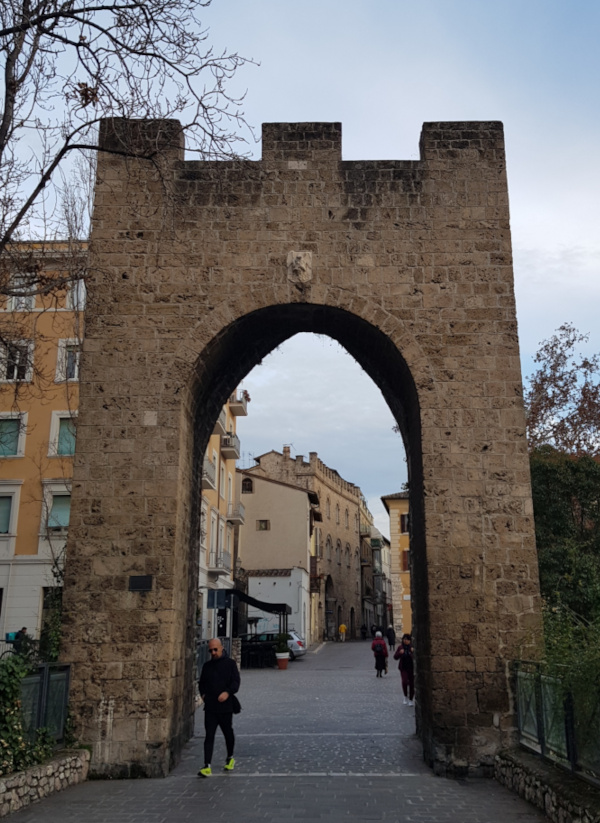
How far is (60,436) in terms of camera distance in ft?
73.0

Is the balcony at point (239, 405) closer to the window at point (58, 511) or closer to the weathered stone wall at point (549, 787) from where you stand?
the window at point (58, 511)

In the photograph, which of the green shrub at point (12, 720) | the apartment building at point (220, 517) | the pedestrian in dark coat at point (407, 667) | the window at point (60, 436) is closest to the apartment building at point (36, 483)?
the window at point (60, 436)

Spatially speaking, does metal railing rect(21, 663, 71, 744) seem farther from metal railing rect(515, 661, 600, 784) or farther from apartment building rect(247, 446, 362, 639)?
apartment building rect(247, 446, 362, 639)

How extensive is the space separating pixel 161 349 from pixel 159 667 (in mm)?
3416

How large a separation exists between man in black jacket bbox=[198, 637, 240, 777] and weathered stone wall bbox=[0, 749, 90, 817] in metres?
1.17

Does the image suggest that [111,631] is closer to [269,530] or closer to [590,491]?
[590,491]

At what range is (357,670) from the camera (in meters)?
23.9

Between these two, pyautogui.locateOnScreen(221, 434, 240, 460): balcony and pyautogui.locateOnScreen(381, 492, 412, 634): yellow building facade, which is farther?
pyautogui.locateOnScreen(381, 492, 412, 634): yellow building facade

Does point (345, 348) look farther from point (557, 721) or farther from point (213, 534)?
point (213, 534)

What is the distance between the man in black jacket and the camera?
7.78m

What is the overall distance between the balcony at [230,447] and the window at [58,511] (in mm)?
10876

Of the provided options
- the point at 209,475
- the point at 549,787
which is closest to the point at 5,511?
the point at 209,475

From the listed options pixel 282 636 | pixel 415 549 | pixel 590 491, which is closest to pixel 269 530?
pixel 282 636

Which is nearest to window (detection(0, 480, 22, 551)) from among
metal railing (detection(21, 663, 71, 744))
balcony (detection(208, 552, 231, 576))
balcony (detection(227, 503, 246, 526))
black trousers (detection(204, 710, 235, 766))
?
balcony (detection(208, 552, 231, 576))
